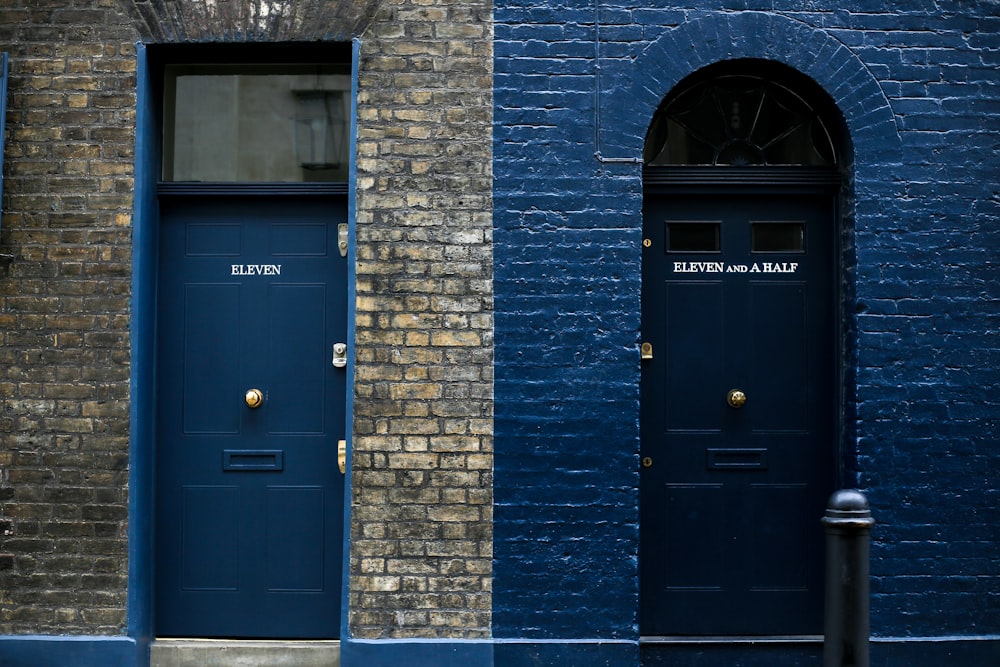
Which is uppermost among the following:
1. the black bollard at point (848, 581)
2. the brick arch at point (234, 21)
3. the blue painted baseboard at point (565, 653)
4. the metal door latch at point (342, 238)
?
the brick arch at point (234, 21)

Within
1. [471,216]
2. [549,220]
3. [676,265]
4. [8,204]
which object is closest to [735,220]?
[676,265]

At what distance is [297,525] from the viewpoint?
5.60m

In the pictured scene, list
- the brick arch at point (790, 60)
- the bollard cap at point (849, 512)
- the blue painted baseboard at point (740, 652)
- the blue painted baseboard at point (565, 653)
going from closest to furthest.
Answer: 1. the bollard cap at point (849, 512)
2. the blue painted baseboard at point (565, 653)
3. the brick arch at point (790, 60)
4. the blue painted baseboard at point (740, 652)

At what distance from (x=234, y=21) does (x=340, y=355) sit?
1.88 m

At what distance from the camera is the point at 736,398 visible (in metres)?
5.58

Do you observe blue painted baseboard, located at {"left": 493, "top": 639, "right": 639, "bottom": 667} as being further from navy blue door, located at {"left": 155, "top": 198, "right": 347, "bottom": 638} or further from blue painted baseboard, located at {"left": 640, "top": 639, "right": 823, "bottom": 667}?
navy blue door, located at {"left": 155, "top": 198, "right": 347, "bottom": 638}

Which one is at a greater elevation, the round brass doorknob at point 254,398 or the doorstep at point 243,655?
the round brass doorknob at point 254,398

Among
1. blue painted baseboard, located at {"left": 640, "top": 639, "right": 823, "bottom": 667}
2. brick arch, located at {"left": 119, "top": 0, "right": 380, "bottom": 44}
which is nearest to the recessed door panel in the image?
blue painted baseboard, located at {"left": 640, "top": 639, "right": 823, "bottom": 667}

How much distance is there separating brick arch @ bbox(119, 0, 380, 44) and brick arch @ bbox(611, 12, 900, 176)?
1.68 m

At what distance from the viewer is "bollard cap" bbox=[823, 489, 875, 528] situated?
3.70 metres

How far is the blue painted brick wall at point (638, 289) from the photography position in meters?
5.30

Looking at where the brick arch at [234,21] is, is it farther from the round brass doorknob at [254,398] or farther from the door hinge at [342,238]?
the round brass doorknob at [254,398]

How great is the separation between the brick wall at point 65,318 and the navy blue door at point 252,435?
1.04 feet

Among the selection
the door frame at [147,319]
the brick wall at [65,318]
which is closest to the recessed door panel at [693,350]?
the door frame at [147,319]
